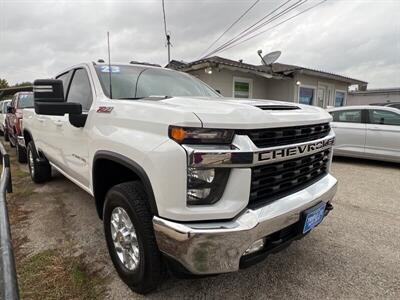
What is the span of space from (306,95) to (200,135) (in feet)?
45.5

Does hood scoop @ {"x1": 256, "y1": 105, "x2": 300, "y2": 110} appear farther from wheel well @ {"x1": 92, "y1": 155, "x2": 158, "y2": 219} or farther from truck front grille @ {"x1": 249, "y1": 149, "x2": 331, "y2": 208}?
wheel well @ {"x1": 92, "y1": 155, "x2": 158, "y2": 219}

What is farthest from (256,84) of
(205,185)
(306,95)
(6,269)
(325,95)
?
(6,269)

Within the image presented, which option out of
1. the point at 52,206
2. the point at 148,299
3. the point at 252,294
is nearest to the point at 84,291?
the point at 148,299

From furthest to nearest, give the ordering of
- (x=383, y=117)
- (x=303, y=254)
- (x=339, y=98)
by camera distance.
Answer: (x=339, y=98) < (x=383, y=117) < (x=303, y=254)

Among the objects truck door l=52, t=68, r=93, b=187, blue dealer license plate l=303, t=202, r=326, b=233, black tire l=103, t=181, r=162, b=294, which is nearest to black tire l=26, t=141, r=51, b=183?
truck door l=52, t=68, r=93, b=187

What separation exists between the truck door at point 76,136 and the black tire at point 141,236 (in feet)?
2.80

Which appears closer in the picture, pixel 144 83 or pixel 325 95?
pixel 144 83

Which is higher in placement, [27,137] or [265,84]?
[265,84]

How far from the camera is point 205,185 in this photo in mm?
1717

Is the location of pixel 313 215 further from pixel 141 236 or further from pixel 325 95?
pixel 325 95

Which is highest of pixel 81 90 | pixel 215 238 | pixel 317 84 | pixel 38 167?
pixel 317 84

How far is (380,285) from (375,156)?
17.0ft

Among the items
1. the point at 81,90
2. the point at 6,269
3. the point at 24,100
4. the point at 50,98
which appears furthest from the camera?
the point at 24,100

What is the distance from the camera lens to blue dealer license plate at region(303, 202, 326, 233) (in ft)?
6.86
